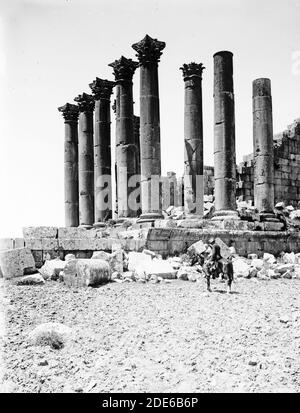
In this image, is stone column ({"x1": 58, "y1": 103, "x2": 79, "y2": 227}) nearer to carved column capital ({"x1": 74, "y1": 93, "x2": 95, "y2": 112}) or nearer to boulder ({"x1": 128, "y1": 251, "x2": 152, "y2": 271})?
carved column capital ({"x1": 74, "y1": 93, "x2": 95, "y2": 112})

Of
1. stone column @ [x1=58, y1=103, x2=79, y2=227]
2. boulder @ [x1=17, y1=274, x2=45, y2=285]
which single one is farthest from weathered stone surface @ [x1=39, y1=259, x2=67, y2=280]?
stone column @ [x1=58, y1=103, x2=79, y2=227]

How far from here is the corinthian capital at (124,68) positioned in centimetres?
2142

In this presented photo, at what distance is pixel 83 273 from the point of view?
11930mm

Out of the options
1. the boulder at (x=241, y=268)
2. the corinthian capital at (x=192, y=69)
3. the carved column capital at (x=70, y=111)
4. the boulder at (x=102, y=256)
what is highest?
the corinthian capital at (x=192, y=69)

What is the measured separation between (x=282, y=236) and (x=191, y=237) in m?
4.29

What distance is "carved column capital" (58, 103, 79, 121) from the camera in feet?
83.9

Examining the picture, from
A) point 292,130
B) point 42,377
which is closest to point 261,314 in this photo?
point 42,377

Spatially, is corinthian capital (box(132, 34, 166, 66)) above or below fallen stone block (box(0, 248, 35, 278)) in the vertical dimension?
above

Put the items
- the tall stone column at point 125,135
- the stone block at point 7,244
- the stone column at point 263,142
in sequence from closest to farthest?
the stone block at point 7,244 < the stone column at point 263,142 < the tall stone column at point 125,135

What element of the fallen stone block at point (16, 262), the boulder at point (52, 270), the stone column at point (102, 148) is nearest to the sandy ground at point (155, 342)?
the boulder at point (52, 270)

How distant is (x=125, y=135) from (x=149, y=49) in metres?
3.79

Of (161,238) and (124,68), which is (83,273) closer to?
(161,238)

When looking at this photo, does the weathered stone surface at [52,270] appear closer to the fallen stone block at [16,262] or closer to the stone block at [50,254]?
the fallen stone block at [16,262]

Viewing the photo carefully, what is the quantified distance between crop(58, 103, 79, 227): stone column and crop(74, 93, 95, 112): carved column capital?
2.74 feet
